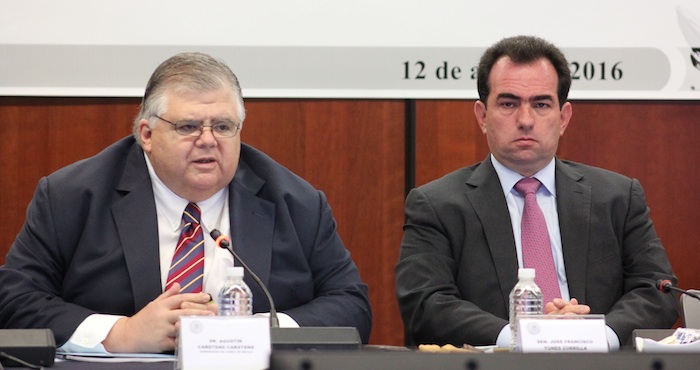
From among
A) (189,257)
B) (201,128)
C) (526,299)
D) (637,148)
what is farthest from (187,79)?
(637,148)

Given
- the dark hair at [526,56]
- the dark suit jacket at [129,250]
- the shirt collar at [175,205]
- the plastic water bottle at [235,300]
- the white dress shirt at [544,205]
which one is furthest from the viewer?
the dark hair at [526,56]

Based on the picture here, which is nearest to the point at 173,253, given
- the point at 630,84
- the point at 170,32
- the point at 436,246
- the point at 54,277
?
the point at 54,277

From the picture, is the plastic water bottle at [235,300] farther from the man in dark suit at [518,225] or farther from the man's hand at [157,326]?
the man in dark suit at [518,225]

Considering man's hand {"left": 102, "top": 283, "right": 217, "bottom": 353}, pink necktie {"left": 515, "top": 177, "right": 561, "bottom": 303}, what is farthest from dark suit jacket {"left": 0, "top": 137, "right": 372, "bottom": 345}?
pink necktie {"left": 515, "top": 177, "right": 561, "bottom": 303}

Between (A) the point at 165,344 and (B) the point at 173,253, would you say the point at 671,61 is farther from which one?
(A) the point at 165,344

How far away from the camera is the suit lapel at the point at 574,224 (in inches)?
132

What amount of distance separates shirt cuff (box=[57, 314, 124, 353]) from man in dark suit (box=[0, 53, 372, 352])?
96 mm

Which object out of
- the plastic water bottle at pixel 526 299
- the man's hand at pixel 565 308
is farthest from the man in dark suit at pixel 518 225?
the man's hand at pixel 565 308

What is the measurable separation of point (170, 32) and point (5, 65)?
2.15 feet

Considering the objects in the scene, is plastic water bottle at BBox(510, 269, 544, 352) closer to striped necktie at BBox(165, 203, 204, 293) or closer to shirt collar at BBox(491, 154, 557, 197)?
shirt collar at BBox(491, 154, 557, 197)

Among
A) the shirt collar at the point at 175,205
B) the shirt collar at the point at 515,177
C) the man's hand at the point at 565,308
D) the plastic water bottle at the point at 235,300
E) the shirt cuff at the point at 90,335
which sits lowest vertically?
the shirt cuff at the point at 90,335

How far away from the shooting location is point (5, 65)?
408cm

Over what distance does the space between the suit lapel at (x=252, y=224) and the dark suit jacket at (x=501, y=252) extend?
1.64 feet

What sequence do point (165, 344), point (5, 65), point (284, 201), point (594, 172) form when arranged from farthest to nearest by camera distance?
point (5, 65) < point (594, 172) < point (284, 201) < point (165, 344)
